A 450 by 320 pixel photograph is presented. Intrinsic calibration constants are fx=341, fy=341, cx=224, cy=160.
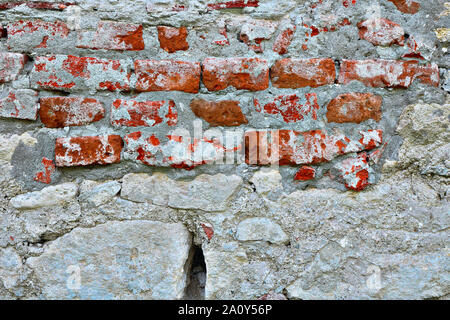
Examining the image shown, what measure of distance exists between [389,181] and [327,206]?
0.67ft

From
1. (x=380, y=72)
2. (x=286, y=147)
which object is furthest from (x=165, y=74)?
(x=380, y=72)

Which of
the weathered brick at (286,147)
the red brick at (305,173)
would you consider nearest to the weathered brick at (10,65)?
the weathered brick at (286,147)

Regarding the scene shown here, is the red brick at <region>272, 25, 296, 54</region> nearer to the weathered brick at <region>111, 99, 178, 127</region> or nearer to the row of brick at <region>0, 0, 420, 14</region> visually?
the row of brick at <region>0, 0, 420, 14</region>

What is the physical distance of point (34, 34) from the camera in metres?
0.97

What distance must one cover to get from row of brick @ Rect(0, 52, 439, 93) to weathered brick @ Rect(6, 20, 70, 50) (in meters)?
0.04

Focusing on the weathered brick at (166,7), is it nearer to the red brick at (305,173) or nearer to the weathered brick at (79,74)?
the weathered brick at (79,74)

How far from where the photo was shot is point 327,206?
3.33ft

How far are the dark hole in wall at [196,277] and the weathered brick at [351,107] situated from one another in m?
0.58

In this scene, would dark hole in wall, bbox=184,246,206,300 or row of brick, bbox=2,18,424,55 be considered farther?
dark hole in wall, bbox=184,246,206,300

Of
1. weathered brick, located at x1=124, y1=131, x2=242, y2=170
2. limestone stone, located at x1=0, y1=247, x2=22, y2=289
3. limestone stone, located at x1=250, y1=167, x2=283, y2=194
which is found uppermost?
weathered brick, located at x1=124, y1=131, x2=242, y2=170

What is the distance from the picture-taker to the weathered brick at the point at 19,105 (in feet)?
3.14

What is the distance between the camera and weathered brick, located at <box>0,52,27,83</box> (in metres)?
0.96

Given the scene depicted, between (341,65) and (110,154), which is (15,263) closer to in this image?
(110,154)

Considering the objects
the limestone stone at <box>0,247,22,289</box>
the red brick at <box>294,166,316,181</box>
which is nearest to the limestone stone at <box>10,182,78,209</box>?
the limestone stone at <box>0,247,22,289</box>
